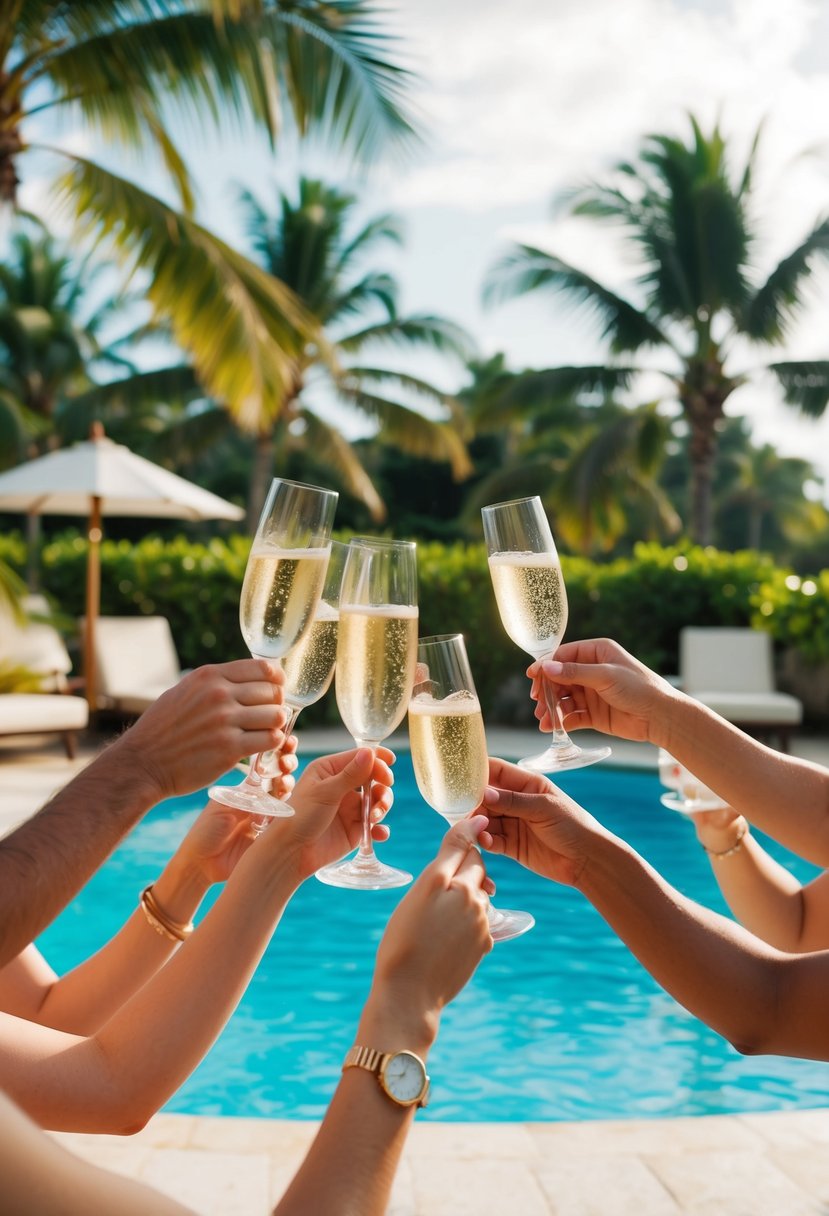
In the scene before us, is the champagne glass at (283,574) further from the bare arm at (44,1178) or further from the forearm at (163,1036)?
the bare arm at (44,1178)

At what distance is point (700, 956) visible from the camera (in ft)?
4.61

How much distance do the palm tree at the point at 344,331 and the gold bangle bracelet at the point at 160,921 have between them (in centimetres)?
1978

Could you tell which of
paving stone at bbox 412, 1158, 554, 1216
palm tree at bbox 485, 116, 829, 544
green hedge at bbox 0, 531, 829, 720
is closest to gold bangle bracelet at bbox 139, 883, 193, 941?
paving stone at bbox 412, 1158, 554, 1216

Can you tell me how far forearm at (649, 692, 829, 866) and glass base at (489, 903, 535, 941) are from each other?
0.38 meters

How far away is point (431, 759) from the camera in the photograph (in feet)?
5.55

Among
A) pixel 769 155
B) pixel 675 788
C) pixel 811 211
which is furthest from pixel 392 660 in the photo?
pixel 769 155

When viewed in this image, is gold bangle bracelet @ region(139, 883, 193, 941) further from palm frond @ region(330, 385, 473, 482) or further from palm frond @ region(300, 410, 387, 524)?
palm frond @ region(300, 410, 387, 524)

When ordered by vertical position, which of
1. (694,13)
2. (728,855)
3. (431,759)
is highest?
(694,13)

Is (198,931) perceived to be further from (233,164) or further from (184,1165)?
(233,164)

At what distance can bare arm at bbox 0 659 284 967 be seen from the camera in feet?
4.31

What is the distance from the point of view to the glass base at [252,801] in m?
1.62

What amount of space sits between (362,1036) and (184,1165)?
194 cm

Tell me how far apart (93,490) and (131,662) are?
1924 mm

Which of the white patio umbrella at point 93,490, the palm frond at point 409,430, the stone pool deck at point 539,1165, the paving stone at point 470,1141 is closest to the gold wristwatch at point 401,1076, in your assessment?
the stone pool deck at point 539,1165
